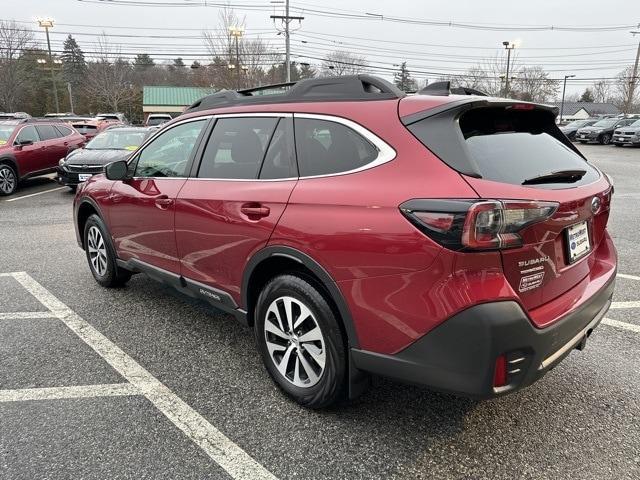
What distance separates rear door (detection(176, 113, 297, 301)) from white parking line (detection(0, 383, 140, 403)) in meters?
0.85

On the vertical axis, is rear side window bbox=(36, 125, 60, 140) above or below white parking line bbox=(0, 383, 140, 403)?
above

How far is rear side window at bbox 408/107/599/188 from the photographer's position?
225 centimetres

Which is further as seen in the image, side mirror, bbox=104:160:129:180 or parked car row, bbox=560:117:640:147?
parked car row, bbox=560:117:640:147

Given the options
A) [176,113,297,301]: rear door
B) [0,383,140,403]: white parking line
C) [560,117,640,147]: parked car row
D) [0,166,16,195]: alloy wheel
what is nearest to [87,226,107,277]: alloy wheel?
[176,113,297,301]: rear door

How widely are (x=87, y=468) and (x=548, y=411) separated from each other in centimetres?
245

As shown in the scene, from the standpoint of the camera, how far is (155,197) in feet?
12.5

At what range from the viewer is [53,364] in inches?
134

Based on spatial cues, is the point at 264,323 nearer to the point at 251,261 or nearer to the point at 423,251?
the point at 251,261

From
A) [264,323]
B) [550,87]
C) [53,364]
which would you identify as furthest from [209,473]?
[550,87]

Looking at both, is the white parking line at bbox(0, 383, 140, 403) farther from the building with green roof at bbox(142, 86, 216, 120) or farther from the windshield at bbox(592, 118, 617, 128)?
the building with green roof at bbox(142, 86, 216, 120)

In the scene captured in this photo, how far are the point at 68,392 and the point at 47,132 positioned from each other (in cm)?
1199

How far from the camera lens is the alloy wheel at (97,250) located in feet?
Answer: 15.8

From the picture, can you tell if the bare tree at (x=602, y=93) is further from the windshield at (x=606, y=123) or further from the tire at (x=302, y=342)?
the tire at (x=302, y=342)

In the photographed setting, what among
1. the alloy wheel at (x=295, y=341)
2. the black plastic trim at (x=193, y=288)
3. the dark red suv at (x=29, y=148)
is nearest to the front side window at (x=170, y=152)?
the black plastic trim at (x=193, y=288)
